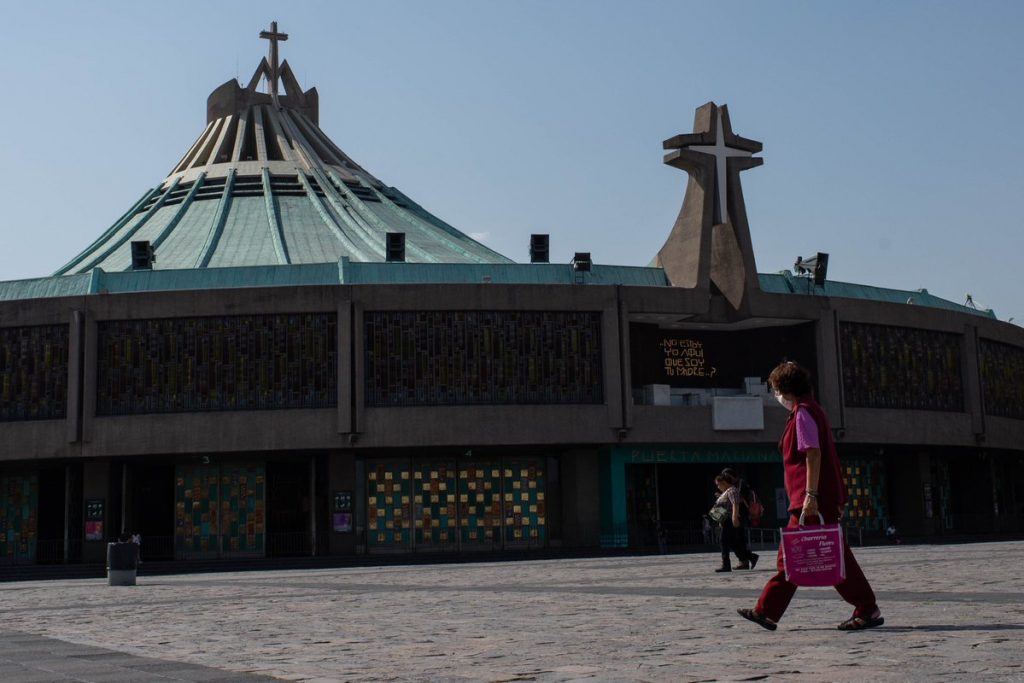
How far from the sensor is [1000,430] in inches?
2108

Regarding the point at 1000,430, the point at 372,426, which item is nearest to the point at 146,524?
the point at 372,426

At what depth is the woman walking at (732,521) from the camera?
66.8 feet

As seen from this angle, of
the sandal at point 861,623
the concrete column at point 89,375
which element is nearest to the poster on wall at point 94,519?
the concrete column at point 89,375

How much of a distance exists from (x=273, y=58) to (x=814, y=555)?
201ft

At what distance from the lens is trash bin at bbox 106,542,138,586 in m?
25.9

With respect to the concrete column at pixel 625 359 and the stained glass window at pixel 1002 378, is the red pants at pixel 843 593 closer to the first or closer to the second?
the concrete column at pixel 625 359

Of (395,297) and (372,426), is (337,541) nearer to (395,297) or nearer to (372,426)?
(372,426)

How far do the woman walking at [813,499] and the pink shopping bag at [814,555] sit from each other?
205 mm

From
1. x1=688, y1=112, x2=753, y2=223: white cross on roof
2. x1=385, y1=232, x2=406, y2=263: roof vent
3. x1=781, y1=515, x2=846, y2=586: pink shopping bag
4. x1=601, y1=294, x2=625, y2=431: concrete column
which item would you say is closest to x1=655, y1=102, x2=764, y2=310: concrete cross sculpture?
x1=688, y1=112, x2=753, y2=223: white cross on roof

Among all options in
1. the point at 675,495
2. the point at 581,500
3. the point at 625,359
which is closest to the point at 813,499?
the point at 625,359

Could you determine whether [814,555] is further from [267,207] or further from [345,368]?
[267,207]

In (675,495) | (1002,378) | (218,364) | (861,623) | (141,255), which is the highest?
(141,255)

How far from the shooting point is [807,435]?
954 centimetres

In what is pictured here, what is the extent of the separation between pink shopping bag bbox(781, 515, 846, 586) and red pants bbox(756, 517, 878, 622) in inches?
10.3
